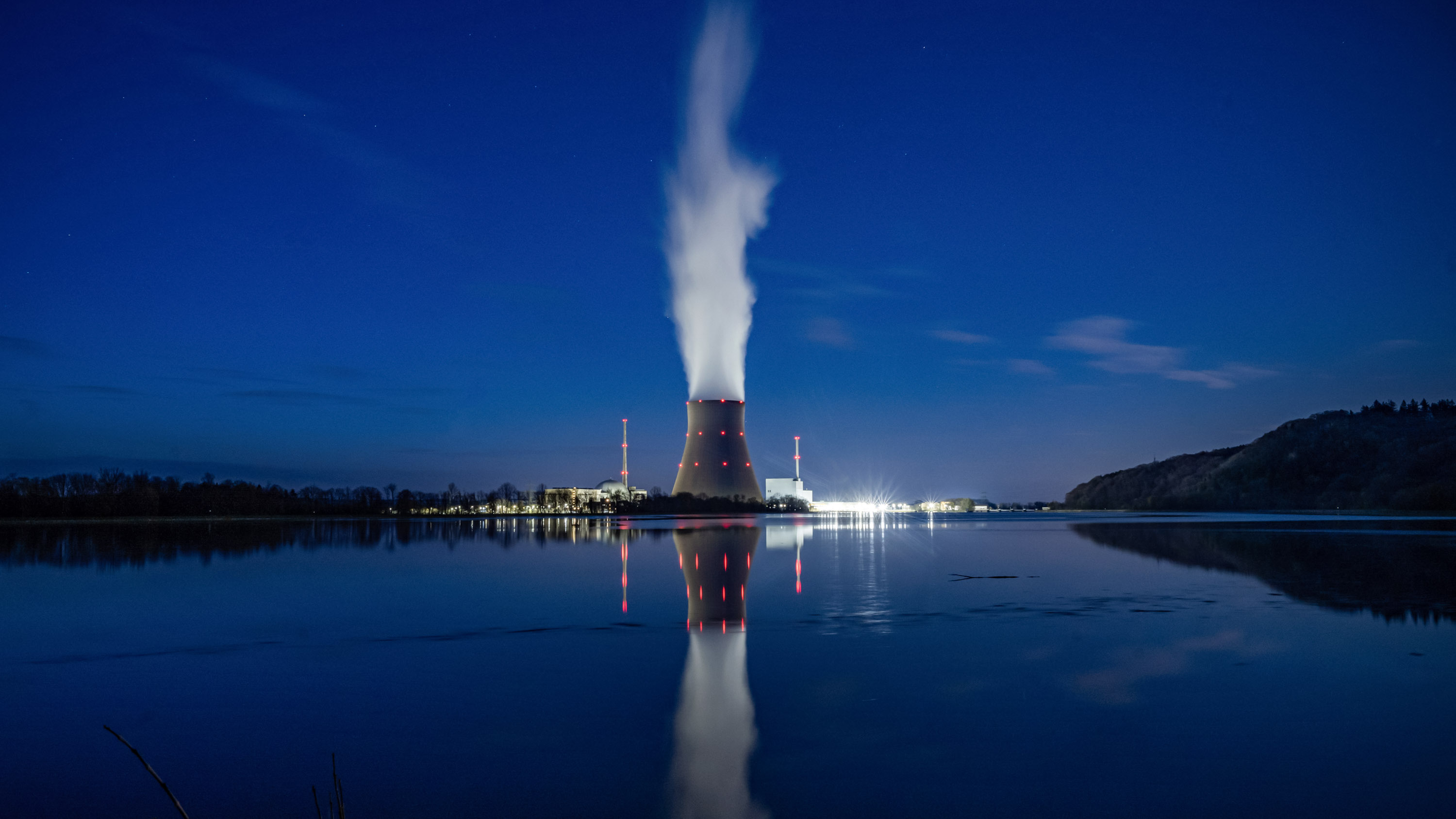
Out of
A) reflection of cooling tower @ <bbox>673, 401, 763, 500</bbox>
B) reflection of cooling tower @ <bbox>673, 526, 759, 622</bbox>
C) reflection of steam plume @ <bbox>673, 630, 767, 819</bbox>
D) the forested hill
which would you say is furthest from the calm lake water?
the forested hill

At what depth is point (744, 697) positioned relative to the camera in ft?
18.0

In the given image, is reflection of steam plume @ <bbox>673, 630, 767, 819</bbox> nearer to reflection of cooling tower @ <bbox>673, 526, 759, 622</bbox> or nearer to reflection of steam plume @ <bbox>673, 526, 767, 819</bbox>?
reflection of steam plume @ <bbox>673, 526, 767, 819</bbox>

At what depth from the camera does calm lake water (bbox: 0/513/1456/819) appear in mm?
3809

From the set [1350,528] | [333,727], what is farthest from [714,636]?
[1350,528]

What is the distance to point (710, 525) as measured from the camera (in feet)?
128

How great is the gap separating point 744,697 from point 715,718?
20.4 inches

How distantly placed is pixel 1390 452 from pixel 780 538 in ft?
235

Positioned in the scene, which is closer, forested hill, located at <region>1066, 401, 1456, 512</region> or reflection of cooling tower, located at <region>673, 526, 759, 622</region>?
reflection of cooling tower, located at <region>673, 526, 759, 622</region>

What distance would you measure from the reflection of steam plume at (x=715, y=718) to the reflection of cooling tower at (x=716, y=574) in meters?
0.03

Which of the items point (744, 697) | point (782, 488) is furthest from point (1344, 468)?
point (744, 697)

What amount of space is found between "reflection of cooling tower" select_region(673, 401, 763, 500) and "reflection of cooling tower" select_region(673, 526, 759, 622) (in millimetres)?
7026

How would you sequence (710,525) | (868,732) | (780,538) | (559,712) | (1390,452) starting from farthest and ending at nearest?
(1390,452) < (710,525) < (780,538) < (559,712) < (868,732)

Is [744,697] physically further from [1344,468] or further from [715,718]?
[1344,468]

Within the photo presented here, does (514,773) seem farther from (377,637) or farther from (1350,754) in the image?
(377,637)
